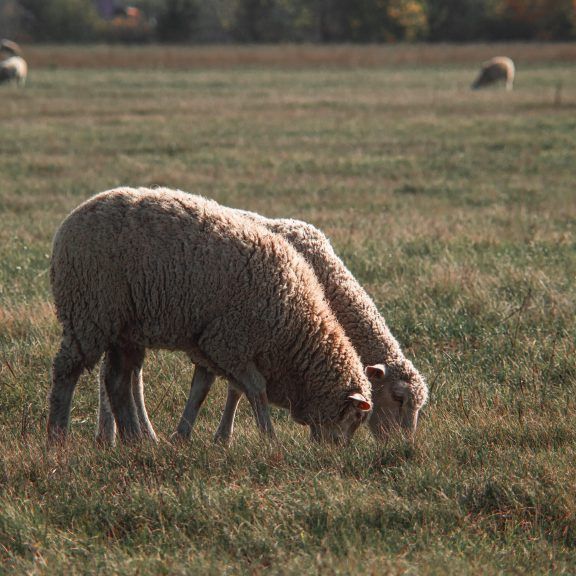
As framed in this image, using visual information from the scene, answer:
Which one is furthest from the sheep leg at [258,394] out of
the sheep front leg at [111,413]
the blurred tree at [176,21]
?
the blurred tree at [176,21]

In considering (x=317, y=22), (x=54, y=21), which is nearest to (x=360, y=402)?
(x=317, y=22)

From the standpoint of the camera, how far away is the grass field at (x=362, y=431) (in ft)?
12.5

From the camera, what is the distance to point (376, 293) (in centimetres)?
784

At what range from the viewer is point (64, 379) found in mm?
5188

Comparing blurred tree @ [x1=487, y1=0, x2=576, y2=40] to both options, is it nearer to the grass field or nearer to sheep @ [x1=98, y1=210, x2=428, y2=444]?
the grass field

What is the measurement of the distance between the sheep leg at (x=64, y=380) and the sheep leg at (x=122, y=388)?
207mm

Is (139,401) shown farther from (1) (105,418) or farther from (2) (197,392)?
(2) (197,392)

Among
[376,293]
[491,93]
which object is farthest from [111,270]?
[491,93]

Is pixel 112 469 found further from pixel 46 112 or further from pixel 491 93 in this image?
pixel 491 93

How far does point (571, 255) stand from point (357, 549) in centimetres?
613

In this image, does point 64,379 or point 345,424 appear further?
point 345,424

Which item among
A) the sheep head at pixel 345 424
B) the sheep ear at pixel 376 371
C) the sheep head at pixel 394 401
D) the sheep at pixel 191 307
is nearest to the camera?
the sheep at pixel 191 307

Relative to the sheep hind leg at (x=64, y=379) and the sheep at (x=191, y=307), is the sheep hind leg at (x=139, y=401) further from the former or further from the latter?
the sheep hind leg at (x=64, y=379)

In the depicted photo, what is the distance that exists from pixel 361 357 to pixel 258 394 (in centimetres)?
91
